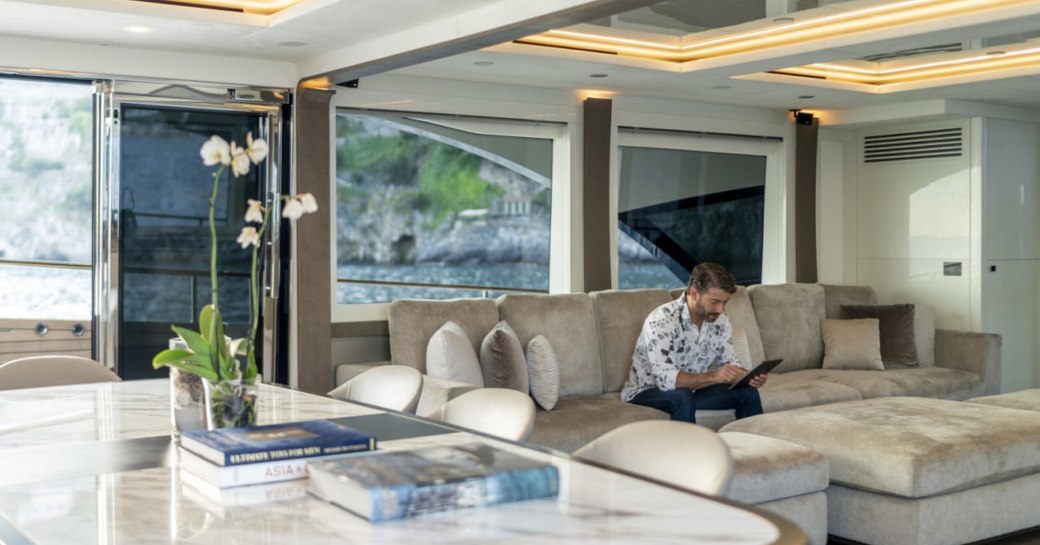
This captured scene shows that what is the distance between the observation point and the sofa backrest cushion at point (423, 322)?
5.86 metres

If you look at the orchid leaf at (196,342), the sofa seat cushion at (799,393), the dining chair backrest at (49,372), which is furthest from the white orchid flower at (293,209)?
the sofa seat cushion at (799,393)

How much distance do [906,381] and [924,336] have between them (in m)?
0.79

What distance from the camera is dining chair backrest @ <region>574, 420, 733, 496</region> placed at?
7.73 ft

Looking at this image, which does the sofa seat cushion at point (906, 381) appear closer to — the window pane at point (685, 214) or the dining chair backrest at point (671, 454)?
the window pane at point (685, 214)

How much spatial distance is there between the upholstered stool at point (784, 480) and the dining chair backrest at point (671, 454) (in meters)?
1.79

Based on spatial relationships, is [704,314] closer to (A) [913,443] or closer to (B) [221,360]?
(A) [913,443]

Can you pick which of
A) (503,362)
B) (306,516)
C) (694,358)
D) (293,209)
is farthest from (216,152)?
(694,358)

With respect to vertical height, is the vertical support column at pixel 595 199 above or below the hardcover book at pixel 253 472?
above

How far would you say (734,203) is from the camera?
8047mm

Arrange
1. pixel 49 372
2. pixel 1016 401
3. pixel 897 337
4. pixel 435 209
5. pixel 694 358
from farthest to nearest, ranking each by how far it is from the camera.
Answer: pixel 897 337
pixel 435 209
pixel 1016 401
pixel 694 358
pixel 49 372

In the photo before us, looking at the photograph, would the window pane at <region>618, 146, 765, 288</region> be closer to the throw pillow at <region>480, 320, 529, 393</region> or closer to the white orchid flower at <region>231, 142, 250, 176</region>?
the throw pillow at <region>480, 320, 529, 393</region>

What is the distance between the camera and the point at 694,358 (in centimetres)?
578

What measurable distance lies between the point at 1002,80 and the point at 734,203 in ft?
6.38

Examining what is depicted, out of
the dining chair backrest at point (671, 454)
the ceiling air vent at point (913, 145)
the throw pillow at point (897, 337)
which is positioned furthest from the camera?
the ceiling air vent at point (913, 145)
